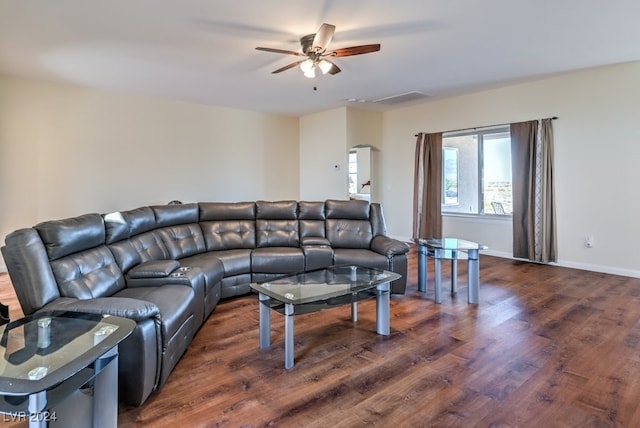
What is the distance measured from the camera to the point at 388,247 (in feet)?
13.5

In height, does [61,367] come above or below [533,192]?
below

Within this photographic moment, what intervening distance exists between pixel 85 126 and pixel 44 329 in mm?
4752

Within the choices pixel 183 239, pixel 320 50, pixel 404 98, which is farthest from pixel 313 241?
pixel 404 98

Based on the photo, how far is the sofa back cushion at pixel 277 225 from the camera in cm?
461

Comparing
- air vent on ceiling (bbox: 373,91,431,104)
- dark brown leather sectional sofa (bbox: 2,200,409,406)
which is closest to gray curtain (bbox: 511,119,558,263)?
air vent on ceiling (bbox: 373,91,431,104)

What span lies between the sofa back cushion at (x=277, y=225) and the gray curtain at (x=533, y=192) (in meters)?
3.64

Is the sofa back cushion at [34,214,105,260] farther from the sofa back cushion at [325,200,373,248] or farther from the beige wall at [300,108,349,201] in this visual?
the beige wall at [300,108,349,201]

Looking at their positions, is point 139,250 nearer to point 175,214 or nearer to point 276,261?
point 175,214

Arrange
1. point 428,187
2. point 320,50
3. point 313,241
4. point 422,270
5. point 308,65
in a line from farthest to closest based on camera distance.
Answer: point 428,187
point 313,241
point 422,270
point 308,65
point 320,50

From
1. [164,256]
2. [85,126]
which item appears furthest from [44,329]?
[85,126]

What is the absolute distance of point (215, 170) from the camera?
694 cm

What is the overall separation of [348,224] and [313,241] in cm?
59

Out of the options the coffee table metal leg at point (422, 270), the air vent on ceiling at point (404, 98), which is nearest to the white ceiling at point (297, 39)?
the air vent on ceiling at point (404, 98)

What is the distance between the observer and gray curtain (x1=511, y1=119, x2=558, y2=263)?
17.5 feet
